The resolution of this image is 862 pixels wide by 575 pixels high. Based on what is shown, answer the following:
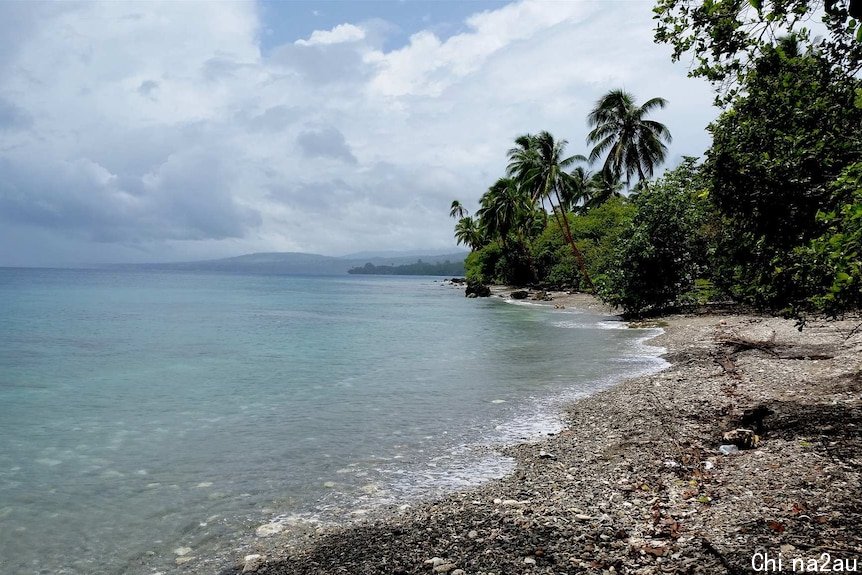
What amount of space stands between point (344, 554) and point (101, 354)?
973 inches

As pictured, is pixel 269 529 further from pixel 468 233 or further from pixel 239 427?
pixel 468 233

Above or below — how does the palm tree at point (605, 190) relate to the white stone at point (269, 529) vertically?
above

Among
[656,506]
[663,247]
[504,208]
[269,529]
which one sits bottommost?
[269,529]

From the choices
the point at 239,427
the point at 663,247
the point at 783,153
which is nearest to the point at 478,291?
the point at 663,247

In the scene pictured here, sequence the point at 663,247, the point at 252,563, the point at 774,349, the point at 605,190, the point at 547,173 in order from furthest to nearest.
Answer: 1. the point at 605,190
2. the point at 547,173
3. the point at 663,247
4. the point at 774,349
5. the point at 252,563

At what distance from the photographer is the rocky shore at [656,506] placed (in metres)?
5.45

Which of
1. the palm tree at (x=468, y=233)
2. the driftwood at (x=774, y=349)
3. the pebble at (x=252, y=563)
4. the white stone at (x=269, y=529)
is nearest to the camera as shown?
the pebble at (x=252, y=563)

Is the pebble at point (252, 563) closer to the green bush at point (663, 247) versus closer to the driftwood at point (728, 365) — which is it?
the driftwood at point (728, 365)

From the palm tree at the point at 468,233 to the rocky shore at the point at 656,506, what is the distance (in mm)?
98365

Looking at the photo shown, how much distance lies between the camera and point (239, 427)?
43.4ft

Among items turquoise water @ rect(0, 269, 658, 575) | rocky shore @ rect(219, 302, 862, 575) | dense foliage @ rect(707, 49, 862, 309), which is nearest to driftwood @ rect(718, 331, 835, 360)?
turquoise water @ rect(0, 269, 658, 575)

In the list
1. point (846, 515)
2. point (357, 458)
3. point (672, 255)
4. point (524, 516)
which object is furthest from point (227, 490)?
point (672, 255)

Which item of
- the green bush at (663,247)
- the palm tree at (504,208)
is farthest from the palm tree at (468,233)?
the green bush at (663,247)

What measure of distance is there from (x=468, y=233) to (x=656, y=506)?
355 feet
